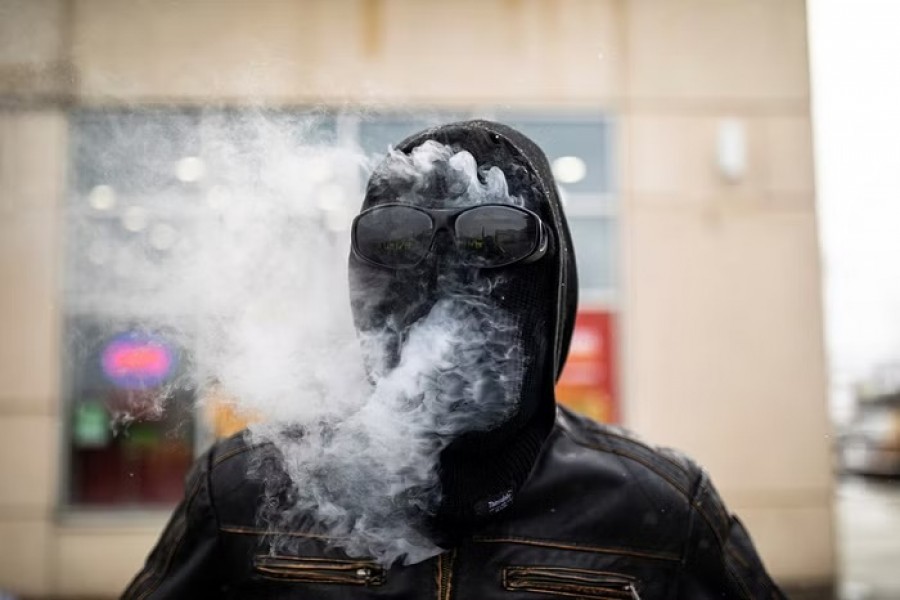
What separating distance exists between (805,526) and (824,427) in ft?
2.53

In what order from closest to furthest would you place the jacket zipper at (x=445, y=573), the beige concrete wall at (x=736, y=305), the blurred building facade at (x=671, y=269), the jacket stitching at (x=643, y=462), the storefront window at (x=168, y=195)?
1. the jacket zipper at (x=445, y=573)
2. the jacket stitching at (x=643, y=462)
3. the storefront window at (x=168, y=195)
4. the blurred building facade at (x=671, y=269)
5. the beige concrete wall at (x=736, y=305)

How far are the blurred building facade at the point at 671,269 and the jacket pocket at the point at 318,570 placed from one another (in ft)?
10.0

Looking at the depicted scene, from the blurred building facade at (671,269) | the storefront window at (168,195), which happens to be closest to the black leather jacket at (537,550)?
the storefront window at (168,195)

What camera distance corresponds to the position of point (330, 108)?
2.13 metres

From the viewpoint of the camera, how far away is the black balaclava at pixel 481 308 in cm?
156

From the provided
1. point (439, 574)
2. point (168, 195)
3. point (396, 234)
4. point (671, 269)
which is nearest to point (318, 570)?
point (439, 574)

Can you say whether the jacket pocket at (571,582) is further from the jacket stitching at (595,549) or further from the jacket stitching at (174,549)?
the jacket stitching at (174,549)

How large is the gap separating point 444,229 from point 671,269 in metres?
4.72

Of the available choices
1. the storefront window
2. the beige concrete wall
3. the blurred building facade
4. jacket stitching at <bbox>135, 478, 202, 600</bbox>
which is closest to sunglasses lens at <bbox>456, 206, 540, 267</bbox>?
the storefront window

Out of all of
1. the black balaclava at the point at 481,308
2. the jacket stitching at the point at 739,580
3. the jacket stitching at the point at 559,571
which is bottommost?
the jacket stitching at the point at 739,580

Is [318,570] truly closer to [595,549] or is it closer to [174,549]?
[174,549]

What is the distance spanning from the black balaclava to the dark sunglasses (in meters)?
0.03

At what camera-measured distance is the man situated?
1.56 meters

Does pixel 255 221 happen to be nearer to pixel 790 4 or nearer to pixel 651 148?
pixel 790 4
